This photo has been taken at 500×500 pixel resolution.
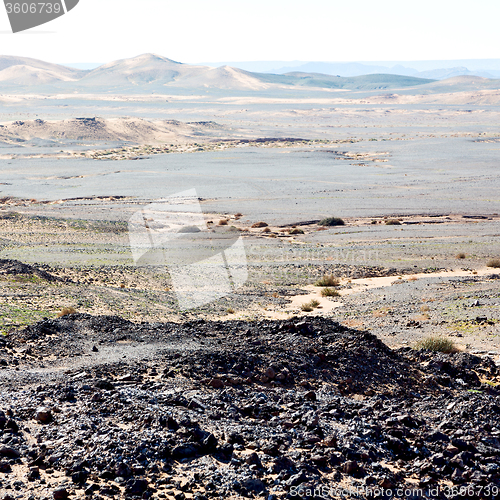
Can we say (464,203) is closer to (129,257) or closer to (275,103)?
(129,257)

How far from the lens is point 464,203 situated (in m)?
42.8

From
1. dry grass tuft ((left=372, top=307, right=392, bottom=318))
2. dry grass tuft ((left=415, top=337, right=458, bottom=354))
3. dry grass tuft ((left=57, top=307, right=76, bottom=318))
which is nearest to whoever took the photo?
dry grass tuft ((left=415, top=337, right=458, bottom=354))

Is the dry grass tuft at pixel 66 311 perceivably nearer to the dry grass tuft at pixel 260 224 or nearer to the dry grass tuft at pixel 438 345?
Answer: the dry grass tuft at pixel 438 345

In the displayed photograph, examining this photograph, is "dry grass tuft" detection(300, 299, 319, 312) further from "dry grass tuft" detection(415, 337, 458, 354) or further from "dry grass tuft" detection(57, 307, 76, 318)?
"dry grass tuft" detection(57, 307, 76, 318)

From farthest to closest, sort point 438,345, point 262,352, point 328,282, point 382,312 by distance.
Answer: point 328,282 < point 382,312 < point 438,345 < point 262,352

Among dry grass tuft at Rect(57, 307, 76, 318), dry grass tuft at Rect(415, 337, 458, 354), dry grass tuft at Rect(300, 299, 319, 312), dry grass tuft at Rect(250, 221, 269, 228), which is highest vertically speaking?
dry grass tuft at Rect(57, 307, 76, 318)

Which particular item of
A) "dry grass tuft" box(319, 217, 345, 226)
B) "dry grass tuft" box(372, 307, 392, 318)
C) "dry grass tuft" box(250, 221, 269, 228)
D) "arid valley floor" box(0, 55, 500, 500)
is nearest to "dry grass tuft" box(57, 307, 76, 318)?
"arid valley floor" box(0, 55, 500, 500)

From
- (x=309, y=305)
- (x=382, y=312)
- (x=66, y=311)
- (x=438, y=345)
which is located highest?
(x=66, y=311)

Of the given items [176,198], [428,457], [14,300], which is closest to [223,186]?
[176,198]

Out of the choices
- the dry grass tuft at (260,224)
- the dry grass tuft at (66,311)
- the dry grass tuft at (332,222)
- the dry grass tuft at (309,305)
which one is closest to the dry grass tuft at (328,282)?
the dry grass tuft at (309,305)

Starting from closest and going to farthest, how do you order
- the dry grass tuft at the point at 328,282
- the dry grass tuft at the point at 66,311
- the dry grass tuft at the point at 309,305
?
the dry grass tuft at the point at 66,311, the dry grass tuft at the point at 309,305, the dry grass tuft at the point at 328,282

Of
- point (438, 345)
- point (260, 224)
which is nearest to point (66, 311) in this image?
point (438, 345)

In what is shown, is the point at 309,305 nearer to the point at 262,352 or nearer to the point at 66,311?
the point at 66,311

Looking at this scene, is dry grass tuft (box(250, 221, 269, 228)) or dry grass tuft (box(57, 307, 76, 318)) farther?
dry grass tuft (box(250, 221, 269, 228))
